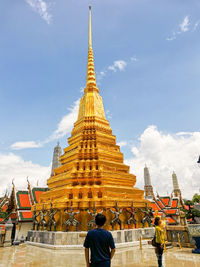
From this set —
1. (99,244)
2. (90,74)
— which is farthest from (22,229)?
(99,244)

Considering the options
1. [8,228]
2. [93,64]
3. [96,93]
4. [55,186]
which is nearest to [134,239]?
[55,186]

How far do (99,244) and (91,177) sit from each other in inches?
521

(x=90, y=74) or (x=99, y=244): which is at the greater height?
(x=90, y=74)

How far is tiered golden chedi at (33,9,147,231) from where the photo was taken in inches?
562

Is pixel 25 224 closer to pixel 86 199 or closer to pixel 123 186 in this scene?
pixel 86 199

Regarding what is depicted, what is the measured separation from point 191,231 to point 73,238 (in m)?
7.16

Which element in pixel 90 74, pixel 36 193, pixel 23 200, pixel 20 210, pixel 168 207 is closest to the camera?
pixel 20 210

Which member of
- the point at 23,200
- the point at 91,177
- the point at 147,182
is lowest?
the point at 23,200

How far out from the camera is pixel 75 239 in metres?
12.6

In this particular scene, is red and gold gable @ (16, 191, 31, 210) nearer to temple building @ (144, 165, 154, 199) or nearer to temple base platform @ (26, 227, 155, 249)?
temple base platform @ (26, 227, 155, 249)

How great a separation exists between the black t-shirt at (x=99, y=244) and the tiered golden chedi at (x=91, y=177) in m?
11.4

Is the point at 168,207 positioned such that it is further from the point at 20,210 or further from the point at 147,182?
the point at 147,182

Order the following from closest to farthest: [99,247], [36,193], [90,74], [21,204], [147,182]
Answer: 1. [99,247]
2. [21,204]
3. [36,193]
4. [90,74]
5. [147,182]

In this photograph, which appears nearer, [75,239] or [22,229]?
[75,239]
